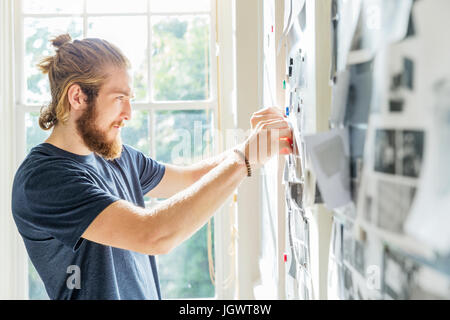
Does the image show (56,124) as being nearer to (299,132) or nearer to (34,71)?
(299,132)

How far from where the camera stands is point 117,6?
1555 millimetres

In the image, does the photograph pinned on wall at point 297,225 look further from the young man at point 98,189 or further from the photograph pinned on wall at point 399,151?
the photograph pinned on wall at point 399,151

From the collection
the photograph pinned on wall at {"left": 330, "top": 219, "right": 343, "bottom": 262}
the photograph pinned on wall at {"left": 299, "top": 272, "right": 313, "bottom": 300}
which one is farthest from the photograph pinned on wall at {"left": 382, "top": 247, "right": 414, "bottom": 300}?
the photograph pinned on wall at {"left": 299, "top": 272, "right": 313, "bottom": 300}

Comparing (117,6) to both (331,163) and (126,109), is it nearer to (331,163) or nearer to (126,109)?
(126,109)

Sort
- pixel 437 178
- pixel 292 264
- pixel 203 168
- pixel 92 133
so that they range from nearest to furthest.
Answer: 1. pixel 437 178
2. pixel 292 264
3. pixel 92 133
4. pixel 203 168

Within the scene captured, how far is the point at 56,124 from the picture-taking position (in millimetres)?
958

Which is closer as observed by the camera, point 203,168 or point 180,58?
point 203,168

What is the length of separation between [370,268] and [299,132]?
1.06ft

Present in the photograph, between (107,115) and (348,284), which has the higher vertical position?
(107,115)

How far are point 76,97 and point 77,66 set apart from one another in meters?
0.08

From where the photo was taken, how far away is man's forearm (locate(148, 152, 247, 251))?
72 cm

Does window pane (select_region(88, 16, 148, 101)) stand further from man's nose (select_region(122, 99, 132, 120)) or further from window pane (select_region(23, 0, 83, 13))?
man's nose (select_region(122, 99, 132, 120))

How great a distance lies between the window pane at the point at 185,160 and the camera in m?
1.58

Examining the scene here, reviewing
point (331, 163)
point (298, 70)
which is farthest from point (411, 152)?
point (298, 70)
